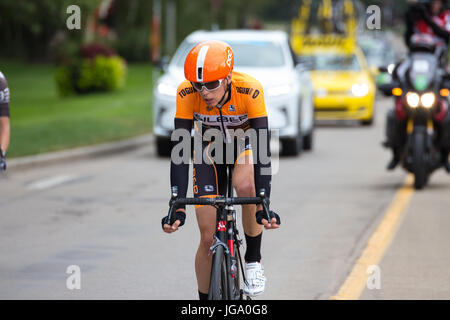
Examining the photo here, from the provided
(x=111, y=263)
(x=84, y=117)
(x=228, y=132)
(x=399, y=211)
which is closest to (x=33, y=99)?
(x=84, y=117)

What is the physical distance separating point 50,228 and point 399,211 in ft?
12.3

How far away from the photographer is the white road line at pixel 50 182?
13.2 m

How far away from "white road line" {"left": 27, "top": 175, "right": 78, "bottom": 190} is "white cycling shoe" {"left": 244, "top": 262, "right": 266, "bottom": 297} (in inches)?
291

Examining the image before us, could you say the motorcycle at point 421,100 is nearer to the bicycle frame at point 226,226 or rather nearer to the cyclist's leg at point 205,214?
the cyclist's leg at point 205,214

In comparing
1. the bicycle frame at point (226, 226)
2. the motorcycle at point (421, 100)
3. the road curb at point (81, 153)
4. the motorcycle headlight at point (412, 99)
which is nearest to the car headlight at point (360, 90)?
the road curb at point (81, 153)

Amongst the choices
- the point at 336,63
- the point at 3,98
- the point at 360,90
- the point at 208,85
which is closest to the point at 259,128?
the point at 208,85

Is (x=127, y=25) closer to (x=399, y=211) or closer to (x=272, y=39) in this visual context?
(x=272, y=39)

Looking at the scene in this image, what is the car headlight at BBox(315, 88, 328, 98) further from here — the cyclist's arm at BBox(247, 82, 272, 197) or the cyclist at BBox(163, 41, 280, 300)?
the cyclist's arm at BBox(247, 82, 272, 197)

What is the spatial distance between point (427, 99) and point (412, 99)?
0.18 meters

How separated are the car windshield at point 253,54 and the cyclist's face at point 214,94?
37.1ft

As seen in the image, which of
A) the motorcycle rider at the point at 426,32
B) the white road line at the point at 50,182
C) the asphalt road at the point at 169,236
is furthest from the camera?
the white road line at the point at 50,182

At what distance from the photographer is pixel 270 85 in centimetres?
1630

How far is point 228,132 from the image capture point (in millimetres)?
5969

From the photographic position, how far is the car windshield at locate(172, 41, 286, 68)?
1711 cm
